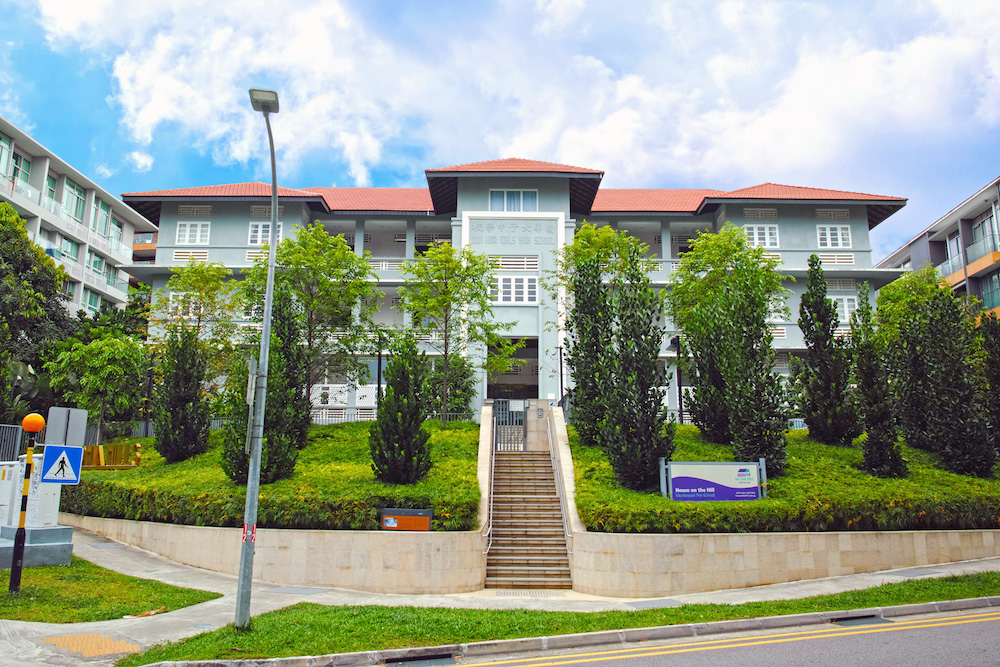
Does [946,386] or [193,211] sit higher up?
[193,211]

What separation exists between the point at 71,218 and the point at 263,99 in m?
38.5

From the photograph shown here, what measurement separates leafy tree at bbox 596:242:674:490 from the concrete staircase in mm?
2210

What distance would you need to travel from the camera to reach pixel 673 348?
118 ft

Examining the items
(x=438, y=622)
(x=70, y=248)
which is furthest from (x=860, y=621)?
(x=70, y=248)

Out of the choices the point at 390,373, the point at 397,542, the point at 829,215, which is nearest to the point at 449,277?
the point at 390,373

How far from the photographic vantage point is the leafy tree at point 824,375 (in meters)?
21.8

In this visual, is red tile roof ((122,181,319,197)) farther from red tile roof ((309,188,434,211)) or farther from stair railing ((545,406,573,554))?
stair railing ((545,406,573,554))

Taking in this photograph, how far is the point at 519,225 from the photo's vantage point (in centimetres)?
3419

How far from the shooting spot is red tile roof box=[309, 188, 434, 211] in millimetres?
38875

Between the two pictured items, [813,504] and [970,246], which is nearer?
[813,504]

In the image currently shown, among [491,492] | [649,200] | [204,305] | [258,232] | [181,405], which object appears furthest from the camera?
[649,200]

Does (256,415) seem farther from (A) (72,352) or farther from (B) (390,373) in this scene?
(A) (72,352)

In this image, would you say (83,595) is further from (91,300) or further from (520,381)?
(91,300)

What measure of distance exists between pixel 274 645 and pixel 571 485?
32.0ft
